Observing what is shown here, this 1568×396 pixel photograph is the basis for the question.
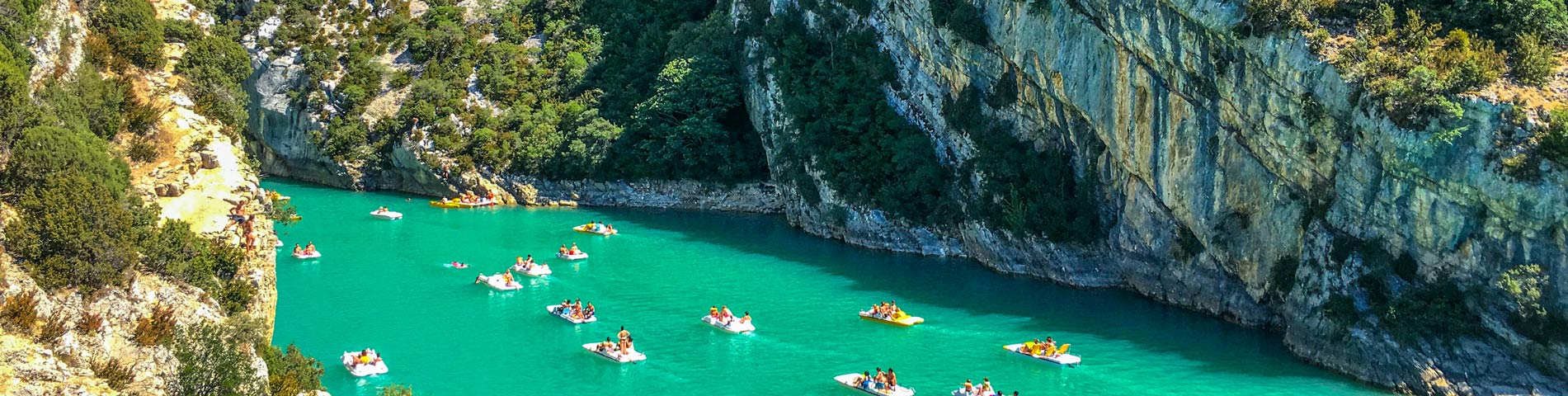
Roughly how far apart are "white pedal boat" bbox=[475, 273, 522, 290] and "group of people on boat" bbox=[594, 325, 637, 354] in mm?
11028

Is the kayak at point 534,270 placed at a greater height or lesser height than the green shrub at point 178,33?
lesser

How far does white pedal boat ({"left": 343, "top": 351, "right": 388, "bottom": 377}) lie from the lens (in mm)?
44656

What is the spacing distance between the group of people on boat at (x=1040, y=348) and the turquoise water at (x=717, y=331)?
428 millimetres

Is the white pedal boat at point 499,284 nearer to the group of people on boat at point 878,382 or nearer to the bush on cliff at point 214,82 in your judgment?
the bush on cliff at point 214,82

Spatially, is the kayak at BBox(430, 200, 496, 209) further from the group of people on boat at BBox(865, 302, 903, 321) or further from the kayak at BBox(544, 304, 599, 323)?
the group of people on boat at BBox(865, 302, 903, 321)

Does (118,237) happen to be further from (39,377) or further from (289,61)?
(289,61)

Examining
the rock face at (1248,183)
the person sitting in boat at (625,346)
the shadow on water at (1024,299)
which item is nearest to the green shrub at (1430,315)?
the rock face at (1248,183)

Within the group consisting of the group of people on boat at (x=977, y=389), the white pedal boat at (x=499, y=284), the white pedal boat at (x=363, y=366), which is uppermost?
the group of people on boat at (x=977, y=389)

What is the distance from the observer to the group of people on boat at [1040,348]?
47312 mm

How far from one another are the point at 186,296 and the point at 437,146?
45.5m

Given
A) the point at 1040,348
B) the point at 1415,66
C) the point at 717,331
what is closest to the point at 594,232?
the point at 717,331

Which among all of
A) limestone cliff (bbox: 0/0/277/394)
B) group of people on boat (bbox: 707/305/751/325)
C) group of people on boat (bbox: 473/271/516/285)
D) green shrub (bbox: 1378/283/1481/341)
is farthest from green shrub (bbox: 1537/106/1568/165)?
group of people on boat (bbox: 473/271/516/285)

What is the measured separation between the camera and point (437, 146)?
81938 millimetres

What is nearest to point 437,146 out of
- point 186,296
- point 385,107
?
point 385,107
